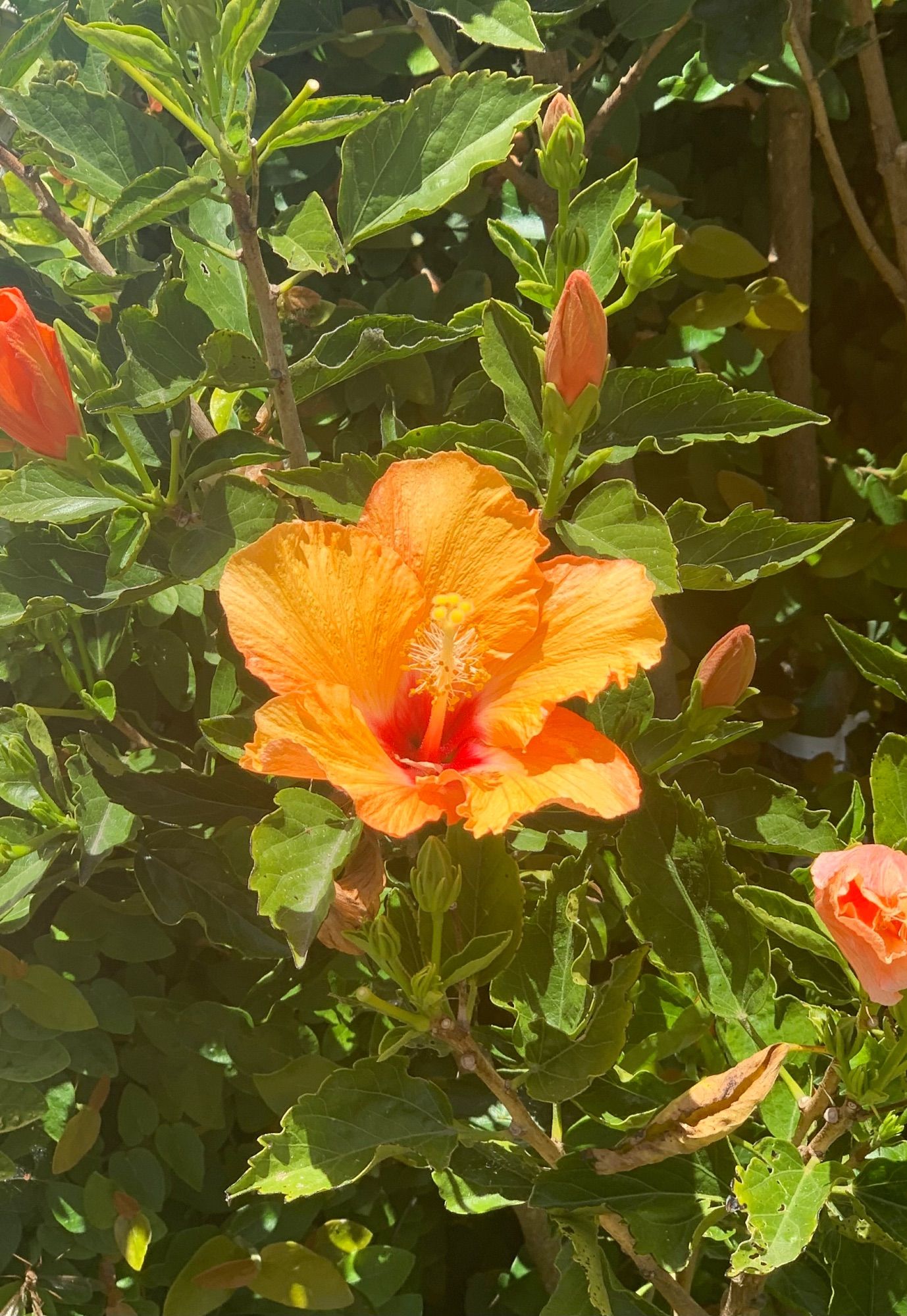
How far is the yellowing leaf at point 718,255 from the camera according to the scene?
1.12 metres

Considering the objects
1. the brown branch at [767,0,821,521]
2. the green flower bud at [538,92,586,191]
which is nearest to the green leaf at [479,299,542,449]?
the green flower bud at [538,92,586,191]

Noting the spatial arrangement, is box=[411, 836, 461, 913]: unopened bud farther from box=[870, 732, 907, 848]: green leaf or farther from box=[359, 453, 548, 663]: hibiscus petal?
box=[870, 732, 907, 848]: green leaf

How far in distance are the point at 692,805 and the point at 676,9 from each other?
0.74 metres

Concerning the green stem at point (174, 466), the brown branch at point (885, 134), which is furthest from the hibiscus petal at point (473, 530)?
the brown branch at point (885, 134)

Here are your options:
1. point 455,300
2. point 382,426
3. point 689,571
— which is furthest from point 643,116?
point 689,571

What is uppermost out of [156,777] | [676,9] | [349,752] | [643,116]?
[676,9]

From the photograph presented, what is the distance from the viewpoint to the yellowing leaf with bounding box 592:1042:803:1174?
0.68 m

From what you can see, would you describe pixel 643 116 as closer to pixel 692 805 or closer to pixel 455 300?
pixel 455 300

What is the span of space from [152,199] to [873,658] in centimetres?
69

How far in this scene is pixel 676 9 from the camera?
0.98 metres

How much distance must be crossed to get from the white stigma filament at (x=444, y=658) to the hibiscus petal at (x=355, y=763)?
0.08 metres

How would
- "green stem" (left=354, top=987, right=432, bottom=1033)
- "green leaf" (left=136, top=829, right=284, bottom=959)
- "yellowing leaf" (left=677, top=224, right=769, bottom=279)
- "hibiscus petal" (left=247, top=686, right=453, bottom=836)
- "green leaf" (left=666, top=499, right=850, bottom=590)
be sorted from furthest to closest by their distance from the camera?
1. "yellowing leaf" (left=677, top=224, right=769, bottom=279)
2. "green leaf" (left=136, top=829, right=284, bottom=959)
3. "green leaf" (left=666, top=499, right=850, bottom=590)
4. "green stem" (left=354, top=987, right=432, bottom=1033)
5. "hibiscus petal" (left=247, top=686, right=453, bottom=836)

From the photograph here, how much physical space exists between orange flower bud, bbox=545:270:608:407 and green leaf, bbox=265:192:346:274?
16 centimetres

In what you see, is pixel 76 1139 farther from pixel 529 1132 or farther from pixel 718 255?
pixel 718 255
